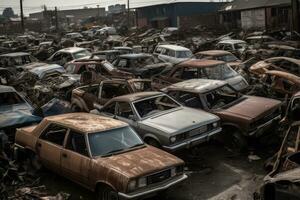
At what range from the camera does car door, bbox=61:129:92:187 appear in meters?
7.76

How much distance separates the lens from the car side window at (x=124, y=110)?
34.0ft

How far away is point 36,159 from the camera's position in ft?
30.4

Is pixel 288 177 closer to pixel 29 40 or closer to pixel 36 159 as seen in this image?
pixel 36 159

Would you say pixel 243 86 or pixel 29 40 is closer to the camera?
pixel 243 86

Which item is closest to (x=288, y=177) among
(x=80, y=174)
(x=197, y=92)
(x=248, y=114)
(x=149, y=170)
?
(x=149, y=170)

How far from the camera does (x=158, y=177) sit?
24.2 ft

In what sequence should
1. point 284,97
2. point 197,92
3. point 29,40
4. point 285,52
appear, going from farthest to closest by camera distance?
point 29,40, point 285,52, point 284,97, point 197,92

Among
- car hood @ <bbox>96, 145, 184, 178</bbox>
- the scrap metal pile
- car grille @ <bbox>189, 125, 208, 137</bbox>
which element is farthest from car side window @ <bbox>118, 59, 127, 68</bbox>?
car hood @ <bbox>96, 145, 184, 178</bbox>

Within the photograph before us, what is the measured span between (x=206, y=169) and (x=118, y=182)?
3020 mm

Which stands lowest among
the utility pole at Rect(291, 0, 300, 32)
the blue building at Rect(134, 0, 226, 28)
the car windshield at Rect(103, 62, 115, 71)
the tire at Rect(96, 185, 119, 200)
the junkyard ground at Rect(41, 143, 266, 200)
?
the junkyard ground at Rect(41, 143, 266, 200)

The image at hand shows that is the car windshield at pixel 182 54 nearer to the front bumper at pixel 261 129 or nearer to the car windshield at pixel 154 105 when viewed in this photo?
the car windshield at pixel 154 105

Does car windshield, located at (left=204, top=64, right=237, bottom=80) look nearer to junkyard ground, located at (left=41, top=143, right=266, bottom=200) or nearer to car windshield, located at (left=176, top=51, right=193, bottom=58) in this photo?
junkyard ground, located at (left=41, top=143, right=266, bottom=200)

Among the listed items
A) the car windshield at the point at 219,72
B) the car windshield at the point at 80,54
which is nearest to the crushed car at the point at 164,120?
the car windshield at the point at 219,72

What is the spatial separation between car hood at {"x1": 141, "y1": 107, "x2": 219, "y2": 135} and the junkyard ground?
0.94 m
